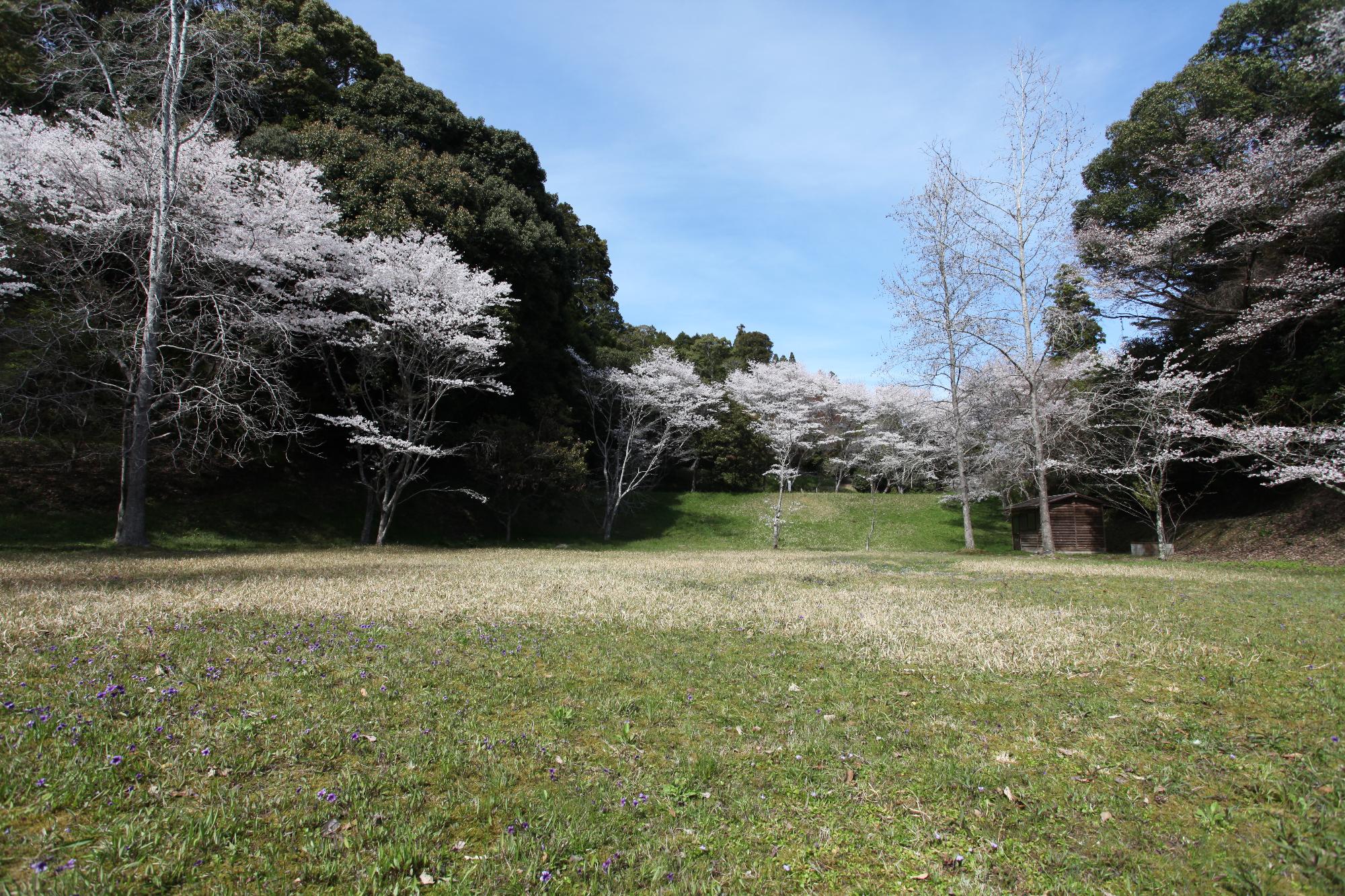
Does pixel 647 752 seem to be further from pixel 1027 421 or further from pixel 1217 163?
pixel 1217 163

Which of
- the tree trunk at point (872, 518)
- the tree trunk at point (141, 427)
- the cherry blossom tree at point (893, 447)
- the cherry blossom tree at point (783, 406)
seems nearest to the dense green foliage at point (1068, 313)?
the cherry blossom tree at point (893, 447)

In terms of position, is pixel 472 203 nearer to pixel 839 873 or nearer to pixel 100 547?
pixel 100 547

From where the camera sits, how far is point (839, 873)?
2928 mm

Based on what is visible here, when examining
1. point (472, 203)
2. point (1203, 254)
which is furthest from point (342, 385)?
point (1203, 254)

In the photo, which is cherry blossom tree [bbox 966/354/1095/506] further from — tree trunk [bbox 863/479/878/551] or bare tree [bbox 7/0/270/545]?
bare tree [bbox 7/0/270/545]

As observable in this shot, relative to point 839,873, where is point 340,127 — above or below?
above

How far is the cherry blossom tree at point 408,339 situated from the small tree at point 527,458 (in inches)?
84.0

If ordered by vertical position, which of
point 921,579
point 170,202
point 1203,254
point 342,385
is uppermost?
point 1203,254

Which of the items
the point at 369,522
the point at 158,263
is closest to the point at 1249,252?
the point at 369,522

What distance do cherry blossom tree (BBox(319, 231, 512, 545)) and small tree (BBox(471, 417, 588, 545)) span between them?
2.13 meters

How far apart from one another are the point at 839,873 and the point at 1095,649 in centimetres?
515

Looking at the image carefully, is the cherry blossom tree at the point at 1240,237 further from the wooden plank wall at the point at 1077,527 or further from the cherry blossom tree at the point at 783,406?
the cherry blossom tree at the point at 783,406

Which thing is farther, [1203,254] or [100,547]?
[1203,254]

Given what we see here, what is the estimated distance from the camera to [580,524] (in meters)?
31.8
